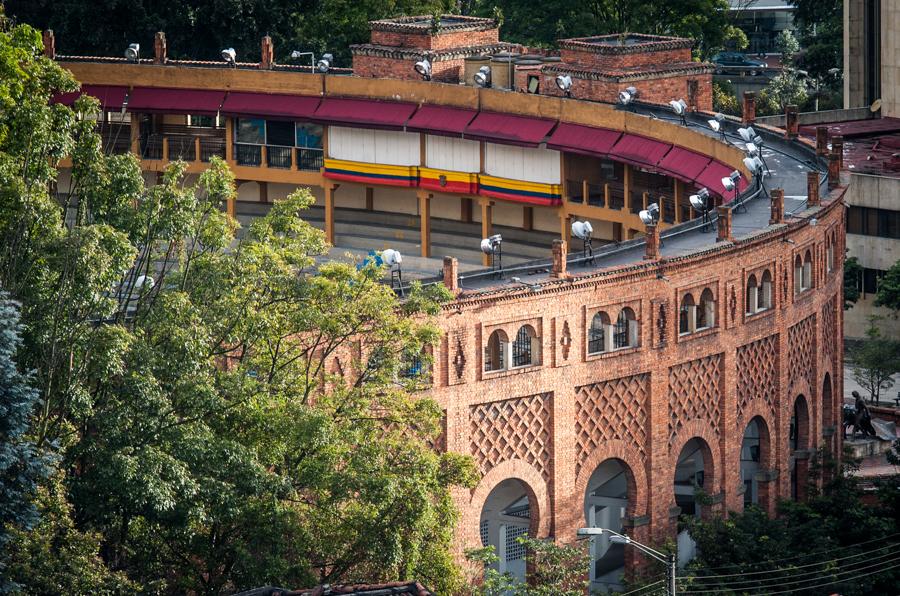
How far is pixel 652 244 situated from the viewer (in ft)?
223

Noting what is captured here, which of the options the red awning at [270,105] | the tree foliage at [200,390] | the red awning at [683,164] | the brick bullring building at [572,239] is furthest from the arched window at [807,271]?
the red awning at [270,105]

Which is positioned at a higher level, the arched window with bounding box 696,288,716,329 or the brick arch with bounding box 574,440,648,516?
the arched window with bounding box 696,288,716,329

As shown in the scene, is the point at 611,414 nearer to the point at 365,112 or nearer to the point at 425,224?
the point at 425,224

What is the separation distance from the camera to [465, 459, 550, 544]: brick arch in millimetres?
64750

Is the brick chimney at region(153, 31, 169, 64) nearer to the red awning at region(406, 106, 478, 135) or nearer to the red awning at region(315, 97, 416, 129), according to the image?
the red awning at region(315, 97, 416, 129)

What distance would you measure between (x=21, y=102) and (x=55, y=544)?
39.4 ft

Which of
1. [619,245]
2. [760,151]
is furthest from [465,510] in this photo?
[760,151]

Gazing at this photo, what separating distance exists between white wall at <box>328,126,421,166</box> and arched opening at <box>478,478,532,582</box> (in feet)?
126

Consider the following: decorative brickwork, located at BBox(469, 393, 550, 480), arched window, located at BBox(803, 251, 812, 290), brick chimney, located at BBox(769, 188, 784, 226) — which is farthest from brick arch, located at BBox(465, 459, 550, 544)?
arched window, located at BBox(803, 251, 812, 290)

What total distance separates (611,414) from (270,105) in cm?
4146

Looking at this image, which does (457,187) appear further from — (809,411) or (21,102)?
(21,102)

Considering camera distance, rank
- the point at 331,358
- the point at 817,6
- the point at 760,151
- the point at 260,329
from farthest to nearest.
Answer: the point at 817,6 < the point at 760,151 < the point at 331,358 < the point at 260,329

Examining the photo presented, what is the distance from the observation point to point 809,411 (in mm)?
78188

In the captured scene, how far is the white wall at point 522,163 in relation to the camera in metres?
101
